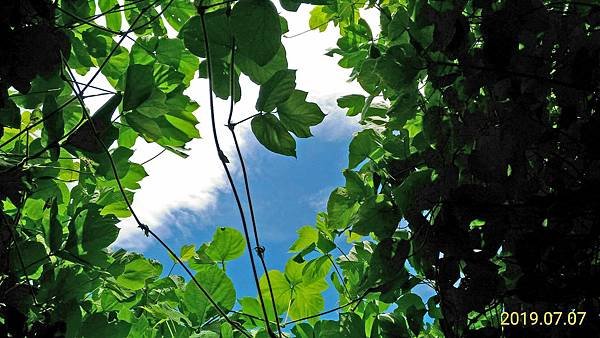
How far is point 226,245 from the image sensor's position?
3.50 ft

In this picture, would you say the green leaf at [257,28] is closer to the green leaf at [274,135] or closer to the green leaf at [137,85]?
the green leaf at [274,135]

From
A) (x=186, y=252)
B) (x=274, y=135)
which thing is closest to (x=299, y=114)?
(x=274, y=135)

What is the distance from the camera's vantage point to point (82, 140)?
2.27 feet

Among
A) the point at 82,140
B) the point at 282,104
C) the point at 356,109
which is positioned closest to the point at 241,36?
the point at 282,104

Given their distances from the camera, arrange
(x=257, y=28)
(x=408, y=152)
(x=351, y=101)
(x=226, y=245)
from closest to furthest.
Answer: (x=257, y=28) < (x=408, y=152) < (x=226, y=245) < (x=351, y=101)

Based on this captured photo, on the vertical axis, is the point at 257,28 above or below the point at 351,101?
below

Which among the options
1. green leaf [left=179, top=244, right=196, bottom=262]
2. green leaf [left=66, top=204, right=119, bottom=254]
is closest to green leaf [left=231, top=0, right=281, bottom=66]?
green leaf [left=66, top=204, right=119, bottom=254]

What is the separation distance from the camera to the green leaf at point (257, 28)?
502 mm

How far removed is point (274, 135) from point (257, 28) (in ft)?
0.58

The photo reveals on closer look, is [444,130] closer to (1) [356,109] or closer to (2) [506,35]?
(2) [506,35]

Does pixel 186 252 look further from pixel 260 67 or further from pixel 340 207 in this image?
pixel 260 67

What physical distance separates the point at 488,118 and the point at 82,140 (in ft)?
1.95

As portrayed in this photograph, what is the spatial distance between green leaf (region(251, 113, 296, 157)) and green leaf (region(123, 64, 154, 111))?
0.22 metres

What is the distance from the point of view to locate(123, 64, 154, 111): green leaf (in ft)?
2.42
